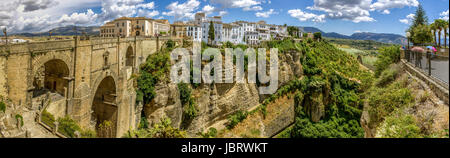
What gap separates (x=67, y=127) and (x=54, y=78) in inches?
140

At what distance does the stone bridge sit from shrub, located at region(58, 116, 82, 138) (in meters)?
0.70

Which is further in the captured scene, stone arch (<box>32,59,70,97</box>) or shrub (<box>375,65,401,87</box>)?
stone arch (<box>32,59,70,97</box>)

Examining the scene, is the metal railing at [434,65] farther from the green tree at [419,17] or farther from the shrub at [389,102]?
the green tree at [419,17]

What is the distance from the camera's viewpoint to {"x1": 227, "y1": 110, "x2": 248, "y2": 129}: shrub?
2389 centimetres

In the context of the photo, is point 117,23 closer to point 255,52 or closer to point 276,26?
point 255,52

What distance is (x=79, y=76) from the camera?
532 inches

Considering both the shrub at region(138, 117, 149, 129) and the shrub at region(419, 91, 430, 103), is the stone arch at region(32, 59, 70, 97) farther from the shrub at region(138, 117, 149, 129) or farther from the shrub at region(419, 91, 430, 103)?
the shrub at region(419, 91, 430, 103)

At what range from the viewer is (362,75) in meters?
34.3

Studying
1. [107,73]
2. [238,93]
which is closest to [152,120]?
[107,73]

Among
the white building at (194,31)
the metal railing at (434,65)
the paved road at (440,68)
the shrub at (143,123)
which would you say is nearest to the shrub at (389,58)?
the metal railing at (434,65)

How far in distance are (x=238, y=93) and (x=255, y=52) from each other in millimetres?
5547

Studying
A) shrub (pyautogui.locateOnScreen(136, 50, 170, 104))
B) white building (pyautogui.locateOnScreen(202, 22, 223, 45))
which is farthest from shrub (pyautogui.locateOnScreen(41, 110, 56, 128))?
white building (pyautogui.locateOnScreen(202, 22, 223, 45))
